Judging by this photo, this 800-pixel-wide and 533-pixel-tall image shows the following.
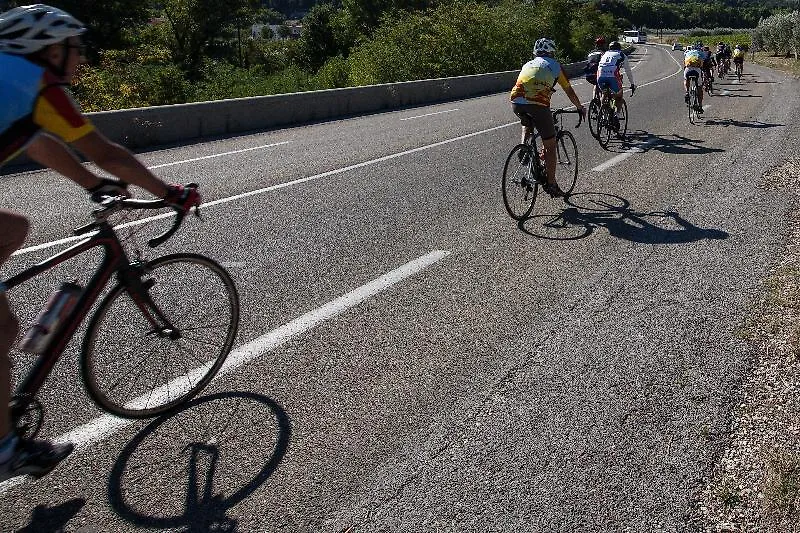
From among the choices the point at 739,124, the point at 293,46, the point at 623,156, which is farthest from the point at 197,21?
the point at 623,156

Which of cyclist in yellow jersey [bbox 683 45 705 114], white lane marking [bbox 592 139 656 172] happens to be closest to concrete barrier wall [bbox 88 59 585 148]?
white lane marking [bbox 592 139 656 172]

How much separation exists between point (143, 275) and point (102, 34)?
4272cm

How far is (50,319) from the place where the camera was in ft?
9.58

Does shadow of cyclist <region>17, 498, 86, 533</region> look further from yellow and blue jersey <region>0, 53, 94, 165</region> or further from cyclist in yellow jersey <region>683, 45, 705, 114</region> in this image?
cyclist in yellow jersey <region>683, 45, 705, 114</region>

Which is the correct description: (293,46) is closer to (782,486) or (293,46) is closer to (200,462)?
(200,462)

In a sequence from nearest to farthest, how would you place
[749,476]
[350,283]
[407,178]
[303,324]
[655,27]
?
[749,476] → [303,324] → [350,283] → [407,178] → [655,27]

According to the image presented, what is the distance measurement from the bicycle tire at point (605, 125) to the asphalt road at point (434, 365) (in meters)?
3.58

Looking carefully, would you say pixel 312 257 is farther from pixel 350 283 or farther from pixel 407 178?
pixel 407 178

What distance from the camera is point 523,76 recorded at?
7453 mm

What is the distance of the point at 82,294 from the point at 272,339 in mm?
1500

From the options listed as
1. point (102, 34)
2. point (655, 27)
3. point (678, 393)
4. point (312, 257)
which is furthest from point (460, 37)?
point (655, 27)

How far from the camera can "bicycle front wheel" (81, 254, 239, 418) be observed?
333 cm

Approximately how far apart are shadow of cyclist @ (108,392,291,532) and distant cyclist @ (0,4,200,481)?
1.19 feet

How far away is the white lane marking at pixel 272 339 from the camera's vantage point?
3.31 m
